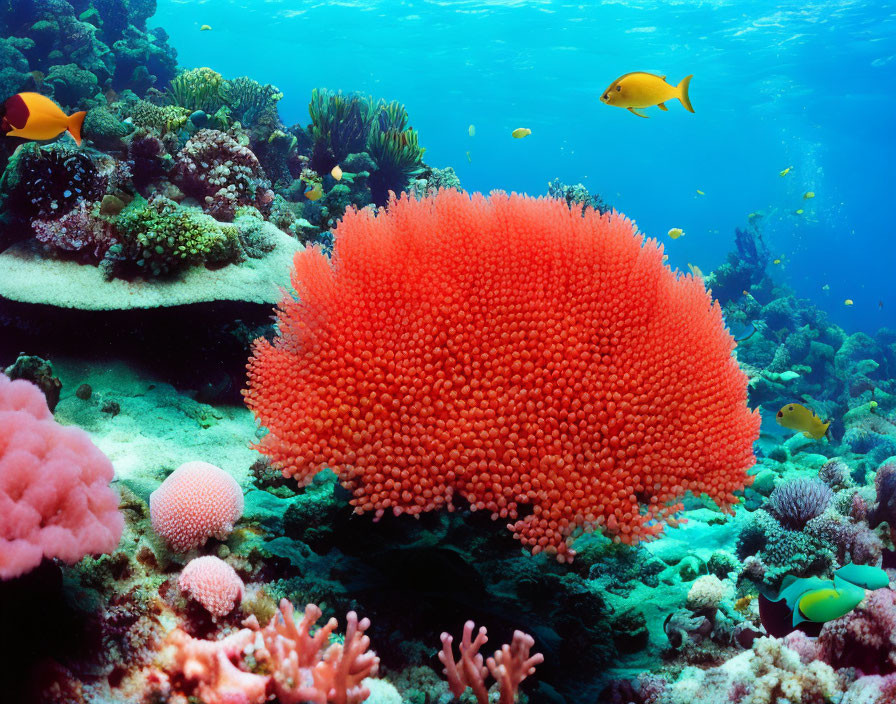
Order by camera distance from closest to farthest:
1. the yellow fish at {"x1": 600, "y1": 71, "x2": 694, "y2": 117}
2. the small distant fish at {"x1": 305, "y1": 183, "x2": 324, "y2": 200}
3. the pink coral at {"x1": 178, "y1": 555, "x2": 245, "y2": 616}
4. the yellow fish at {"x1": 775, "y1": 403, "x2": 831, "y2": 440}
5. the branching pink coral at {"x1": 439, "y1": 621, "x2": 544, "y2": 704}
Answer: the branching pink coral at {"x1": 439, "y1": 621, "x2": 544, "y2": 704} → the pink coral at {"x1": 178, "y1": 555, "x2": 245, "y2": 616} → the yellow fish at {"x1": 600, "y1": 71, "x2": 694, "y2": 117} → the yellow fish at {"x1": 775, "y1": 403, "x2": 831, "y2": 440} → the small distant fish at {"x1": 305, "y1": 183, "x2": 324, "y2": 200}

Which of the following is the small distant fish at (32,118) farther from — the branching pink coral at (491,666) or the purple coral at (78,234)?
the branching pink coral at (491,666)

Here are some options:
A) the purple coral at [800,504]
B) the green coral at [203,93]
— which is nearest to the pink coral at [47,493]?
the purple coral at [800,504]

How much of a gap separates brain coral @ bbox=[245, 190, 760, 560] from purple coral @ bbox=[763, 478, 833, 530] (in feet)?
9.05

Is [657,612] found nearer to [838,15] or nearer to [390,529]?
[390,529]

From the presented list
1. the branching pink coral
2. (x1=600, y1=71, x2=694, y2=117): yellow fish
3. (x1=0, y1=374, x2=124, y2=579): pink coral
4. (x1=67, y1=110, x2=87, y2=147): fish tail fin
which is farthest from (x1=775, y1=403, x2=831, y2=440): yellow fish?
(x1=67, y1=110, x2=87, y2=147): fish tail fin

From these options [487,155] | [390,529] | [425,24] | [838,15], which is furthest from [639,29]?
[487,155]

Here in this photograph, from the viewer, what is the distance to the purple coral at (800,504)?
4.73 meters

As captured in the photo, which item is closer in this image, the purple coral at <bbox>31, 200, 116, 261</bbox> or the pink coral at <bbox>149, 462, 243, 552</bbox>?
the pink coral at <bbox>149, 462, 243, 552</bbox>

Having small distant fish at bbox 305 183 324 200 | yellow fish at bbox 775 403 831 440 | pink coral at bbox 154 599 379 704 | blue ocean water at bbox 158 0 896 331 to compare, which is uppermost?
blue ocean water at bbox 158 0 896 331

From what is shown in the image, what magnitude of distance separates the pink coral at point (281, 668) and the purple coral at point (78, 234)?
398 centimetres

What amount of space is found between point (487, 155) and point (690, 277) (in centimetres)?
12651

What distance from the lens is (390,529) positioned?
2.77 m

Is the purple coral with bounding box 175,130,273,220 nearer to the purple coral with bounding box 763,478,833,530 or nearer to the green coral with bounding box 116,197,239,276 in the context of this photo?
the green coral with bounding box 116,197,239,276

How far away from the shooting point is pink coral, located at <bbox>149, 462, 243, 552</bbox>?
2.75 metres
